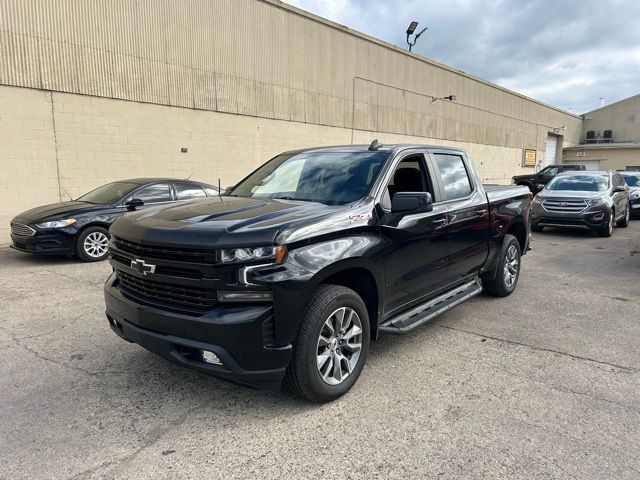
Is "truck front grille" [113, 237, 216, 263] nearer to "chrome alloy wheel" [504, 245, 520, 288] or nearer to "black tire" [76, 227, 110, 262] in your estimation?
"chrome alloy wheel" [504, 245, 520, 288]

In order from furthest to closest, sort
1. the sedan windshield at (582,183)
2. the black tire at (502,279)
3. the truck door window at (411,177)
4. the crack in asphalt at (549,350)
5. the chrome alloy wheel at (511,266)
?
the sedan windshield at (582,183), the chrome alloy wheel at (511,266), the black tire at (502,279), the truck door window at (411,177), the crack in asphalt at (549,350)

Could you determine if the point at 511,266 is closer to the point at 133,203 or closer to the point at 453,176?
the point at 453,176

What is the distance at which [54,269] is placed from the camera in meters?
7.58

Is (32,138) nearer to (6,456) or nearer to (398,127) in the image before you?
(6,456)

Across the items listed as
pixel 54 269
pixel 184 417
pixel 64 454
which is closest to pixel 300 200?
pixel 184 417

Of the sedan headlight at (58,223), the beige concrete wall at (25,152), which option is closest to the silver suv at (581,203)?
the sedan headlight at (58,223)

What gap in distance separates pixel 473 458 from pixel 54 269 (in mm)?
7291

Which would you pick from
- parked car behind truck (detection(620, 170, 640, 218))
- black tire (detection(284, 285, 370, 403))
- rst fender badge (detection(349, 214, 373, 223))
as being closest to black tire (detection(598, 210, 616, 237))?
parked car behind truck (detection(620, 170, 640, 218))

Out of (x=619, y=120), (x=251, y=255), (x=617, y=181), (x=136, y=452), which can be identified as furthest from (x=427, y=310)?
(x=619, y=120)

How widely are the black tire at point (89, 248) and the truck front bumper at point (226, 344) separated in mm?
5766

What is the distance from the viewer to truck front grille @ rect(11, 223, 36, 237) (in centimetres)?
767

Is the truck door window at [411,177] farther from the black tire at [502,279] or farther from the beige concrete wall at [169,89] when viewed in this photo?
the beige concrete wall at [169,89]

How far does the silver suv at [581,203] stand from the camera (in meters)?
11.6

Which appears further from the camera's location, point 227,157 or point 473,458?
point 227,157
